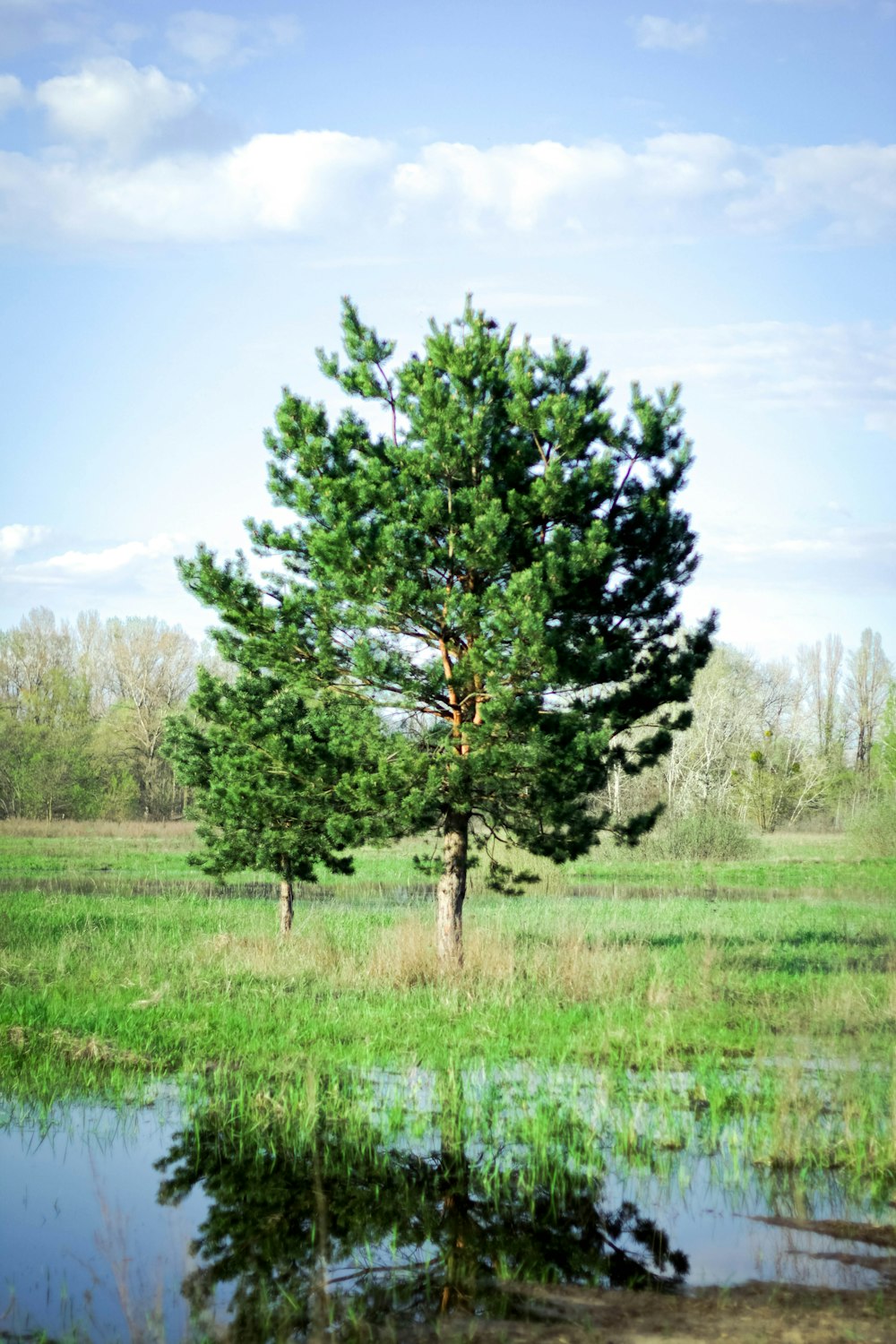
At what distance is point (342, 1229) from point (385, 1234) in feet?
0.82

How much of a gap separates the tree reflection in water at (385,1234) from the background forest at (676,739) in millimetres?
33112

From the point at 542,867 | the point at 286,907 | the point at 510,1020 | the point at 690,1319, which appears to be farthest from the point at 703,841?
the point at 690,1319

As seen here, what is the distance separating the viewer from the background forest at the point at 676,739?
1921 inches

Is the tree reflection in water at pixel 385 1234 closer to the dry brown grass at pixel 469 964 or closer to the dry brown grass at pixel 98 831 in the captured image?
the dry brown grass at pixel 469 964

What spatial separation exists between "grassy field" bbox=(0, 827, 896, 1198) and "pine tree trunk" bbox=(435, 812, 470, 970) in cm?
24

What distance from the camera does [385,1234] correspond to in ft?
20.1

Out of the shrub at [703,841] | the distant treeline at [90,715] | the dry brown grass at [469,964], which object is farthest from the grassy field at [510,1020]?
the distant treeline at [90,715]

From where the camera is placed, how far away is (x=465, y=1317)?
5098mm

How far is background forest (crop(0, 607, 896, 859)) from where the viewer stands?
160 ft

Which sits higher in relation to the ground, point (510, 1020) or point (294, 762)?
point (294, 762)

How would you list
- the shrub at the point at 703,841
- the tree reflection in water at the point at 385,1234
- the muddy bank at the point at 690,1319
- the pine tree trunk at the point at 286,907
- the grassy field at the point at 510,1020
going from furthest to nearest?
the shrub at the point at 703,841
the pine tree trunk at the point at 286,907
the grassy field at the point at 510,1020
the tree reflection in water at the point at 385,1234
the muddy bank at the point at 690,1319

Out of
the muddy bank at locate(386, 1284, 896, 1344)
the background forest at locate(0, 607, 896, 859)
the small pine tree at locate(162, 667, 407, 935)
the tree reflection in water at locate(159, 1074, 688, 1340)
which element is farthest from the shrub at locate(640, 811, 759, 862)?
the muddy bank at locate(386, 1284, 896, 1344)

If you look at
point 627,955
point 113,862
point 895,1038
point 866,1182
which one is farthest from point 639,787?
point 866,1182

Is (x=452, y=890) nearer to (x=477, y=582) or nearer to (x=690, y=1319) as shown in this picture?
(x=477, y=582)
